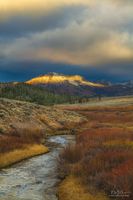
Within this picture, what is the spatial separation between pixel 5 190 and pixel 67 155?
905 centimetres

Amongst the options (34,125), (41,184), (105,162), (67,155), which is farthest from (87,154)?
(34,125)

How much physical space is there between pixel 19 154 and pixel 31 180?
9.58 m

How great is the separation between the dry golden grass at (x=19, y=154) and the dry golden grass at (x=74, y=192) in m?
8.84

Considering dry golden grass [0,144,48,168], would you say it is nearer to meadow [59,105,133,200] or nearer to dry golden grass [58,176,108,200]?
meadow [59,105,133,200]

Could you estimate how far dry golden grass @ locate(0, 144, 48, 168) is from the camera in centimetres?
3081

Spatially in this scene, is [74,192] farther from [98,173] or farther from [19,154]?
[19,154]

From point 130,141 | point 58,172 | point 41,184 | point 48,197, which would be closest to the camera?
point 48,197

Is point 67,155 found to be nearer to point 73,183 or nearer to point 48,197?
point 73,183

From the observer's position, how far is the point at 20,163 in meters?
31.3

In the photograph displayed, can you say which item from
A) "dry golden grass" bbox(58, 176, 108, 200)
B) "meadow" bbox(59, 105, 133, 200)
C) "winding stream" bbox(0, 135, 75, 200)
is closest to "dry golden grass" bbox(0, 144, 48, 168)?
"winding stream" bbox(0, 135, 75, 200)

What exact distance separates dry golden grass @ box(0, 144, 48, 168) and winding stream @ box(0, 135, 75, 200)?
927 mm

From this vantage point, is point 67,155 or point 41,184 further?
point 67,155

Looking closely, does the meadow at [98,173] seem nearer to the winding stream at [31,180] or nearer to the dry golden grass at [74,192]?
the dry golden grass at [74,192]

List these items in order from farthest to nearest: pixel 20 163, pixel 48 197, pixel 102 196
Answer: pixel 20 163 < pixel 48 197 < pixel 102 196
